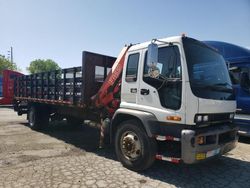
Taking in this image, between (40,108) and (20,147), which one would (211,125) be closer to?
(20,147)

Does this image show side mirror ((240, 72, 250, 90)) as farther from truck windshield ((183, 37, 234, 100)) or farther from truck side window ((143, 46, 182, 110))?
truck side window ((143, 46, 182, 110))

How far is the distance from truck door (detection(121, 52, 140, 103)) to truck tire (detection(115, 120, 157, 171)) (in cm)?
52

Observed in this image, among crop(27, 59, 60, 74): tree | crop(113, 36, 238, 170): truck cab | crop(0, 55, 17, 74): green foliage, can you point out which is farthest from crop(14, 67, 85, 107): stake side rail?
crop(27, 59, 60, 74): tree

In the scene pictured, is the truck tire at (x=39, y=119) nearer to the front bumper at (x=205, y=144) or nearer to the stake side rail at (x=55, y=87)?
the stake side rail at (x=55, y=87)

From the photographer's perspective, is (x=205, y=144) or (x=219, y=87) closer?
(x=205, y=144)

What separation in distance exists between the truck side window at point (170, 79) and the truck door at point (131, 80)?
512 millimetres

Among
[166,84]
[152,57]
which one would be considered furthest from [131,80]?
[152,57]

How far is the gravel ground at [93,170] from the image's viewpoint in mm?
3932

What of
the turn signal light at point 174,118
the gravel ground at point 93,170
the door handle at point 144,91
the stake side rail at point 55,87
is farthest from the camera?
the stake side rail at point 55,87

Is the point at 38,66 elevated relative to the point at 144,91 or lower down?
elevated

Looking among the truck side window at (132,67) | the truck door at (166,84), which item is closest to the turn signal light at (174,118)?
the truck door at (166,84)

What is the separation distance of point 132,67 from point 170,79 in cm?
109

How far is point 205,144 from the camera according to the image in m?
3.79

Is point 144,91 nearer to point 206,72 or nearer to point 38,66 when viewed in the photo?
point 206,72
